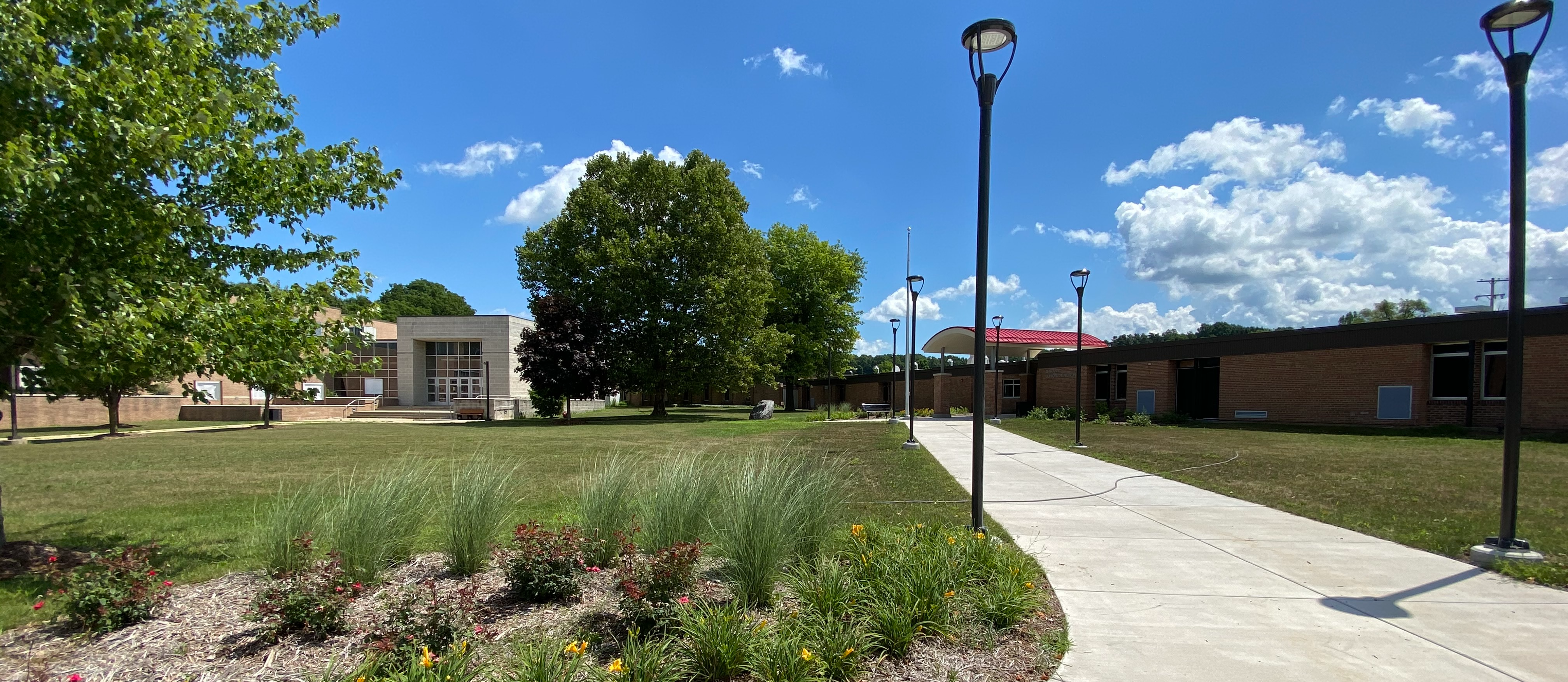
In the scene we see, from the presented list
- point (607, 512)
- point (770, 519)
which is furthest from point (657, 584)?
point (607, 512)

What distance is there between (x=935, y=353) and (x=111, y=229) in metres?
35.8

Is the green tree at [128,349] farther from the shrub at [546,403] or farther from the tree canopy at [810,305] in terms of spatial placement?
the tree canopy at [810,305]

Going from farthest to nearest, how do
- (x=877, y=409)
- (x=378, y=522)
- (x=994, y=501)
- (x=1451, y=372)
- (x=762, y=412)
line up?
1. (x=877, y=409)
2. (x=762, y=412)
3. (x=1451, y=372)
4. (x=994, y=501)
5. (x=378, y=522)

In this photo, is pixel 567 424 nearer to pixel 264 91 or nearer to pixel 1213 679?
pixel 264 91

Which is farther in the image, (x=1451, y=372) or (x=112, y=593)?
(x=1451, y=372)

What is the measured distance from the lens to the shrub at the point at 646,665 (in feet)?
10.3

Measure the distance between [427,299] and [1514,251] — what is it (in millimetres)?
115404

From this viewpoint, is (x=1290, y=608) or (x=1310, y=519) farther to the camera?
(x=1310, y=519)

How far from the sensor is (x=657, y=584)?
12.8 ft

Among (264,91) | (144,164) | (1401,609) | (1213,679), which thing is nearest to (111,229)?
(144,164)

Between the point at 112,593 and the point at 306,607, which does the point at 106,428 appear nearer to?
the point at 112,593

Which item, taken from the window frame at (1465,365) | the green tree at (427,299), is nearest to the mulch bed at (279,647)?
the window frame at (1465,365)

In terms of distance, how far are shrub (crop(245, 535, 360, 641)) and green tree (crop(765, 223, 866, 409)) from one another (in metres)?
43.3

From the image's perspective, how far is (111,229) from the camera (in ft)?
16.2
